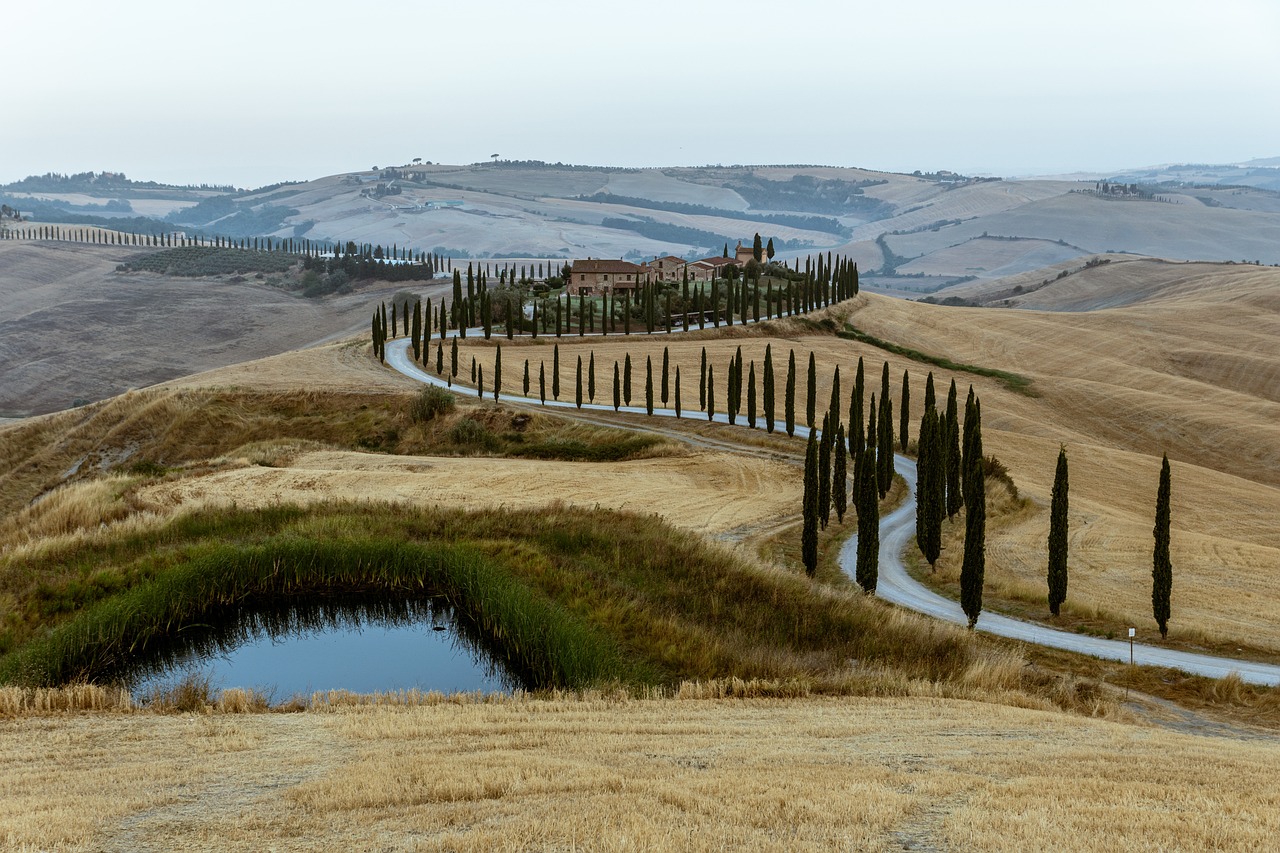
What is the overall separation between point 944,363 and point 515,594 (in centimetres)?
9504

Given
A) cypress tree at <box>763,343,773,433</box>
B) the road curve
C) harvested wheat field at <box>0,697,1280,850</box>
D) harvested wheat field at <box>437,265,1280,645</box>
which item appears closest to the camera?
harvested wheat field at <box>0,697,1280,850</box>

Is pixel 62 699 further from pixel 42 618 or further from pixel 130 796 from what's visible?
pixel 42 618

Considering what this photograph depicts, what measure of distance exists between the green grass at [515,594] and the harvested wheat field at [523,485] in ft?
22.0

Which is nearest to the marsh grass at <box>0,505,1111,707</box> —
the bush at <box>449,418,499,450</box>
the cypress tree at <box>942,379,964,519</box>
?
the cypress tree at <box>942,379,964,519</box>

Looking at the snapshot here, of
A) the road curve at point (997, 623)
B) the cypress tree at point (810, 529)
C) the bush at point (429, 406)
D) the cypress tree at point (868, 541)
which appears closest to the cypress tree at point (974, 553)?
the road curve at point (997, 623)

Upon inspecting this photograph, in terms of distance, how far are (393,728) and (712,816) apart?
29.7 feet

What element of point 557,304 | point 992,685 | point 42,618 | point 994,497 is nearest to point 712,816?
point 992,685

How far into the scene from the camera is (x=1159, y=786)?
18.2 meters

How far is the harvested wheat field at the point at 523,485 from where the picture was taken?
52531 millimetres

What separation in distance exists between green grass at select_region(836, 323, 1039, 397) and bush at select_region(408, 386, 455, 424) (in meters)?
60.5

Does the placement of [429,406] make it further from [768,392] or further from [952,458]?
[952,458]

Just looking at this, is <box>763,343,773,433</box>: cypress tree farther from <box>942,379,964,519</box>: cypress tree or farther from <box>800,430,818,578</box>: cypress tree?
<box>800,430,818,578</box>: cypress tree

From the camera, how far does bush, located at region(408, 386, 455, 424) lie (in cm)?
7756

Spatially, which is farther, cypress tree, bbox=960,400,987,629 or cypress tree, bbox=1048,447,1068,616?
cypress tree, bbox=1048,447,1068,616
